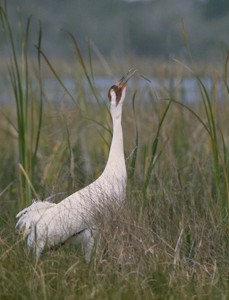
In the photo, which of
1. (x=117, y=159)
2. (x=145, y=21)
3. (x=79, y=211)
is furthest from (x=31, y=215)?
(x=145, y=21)

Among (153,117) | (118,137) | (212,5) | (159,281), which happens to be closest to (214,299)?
(159,281)

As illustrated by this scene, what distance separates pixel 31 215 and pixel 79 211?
0.26 metres

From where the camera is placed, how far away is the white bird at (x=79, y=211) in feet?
19.0

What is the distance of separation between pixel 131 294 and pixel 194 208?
1.22m

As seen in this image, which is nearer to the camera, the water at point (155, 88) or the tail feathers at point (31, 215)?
the tail feathers at point (31, 215)

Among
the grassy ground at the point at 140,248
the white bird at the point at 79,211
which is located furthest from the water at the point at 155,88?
the white bird at the point at 79,211

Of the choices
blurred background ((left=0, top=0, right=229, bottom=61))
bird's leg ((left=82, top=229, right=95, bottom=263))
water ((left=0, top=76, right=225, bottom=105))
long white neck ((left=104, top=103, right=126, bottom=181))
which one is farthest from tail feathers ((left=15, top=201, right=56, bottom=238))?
blurred background ((left=0, top=0, right=229, bottom=61))

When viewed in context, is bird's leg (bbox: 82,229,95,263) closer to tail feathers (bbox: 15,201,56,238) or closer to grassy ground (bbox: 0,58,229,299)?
grassy ground (bbox: 0,58,229,299)

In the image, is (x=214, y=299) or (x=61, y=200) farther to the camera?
→ (x=61, y=200)

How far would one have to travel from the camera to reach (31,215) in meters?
5.92

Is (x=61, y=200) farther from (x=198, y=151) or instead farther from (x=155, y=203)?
(x=198, y=151)

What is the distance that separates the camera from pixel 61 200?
6328mm

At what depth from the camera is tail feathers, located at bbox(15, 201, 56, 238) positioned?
583 centimetres

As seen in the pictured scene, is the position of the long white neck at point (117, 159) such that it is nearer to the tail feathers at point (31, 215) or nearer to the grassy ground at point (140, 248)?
the grassy ground at point (140, 248)
